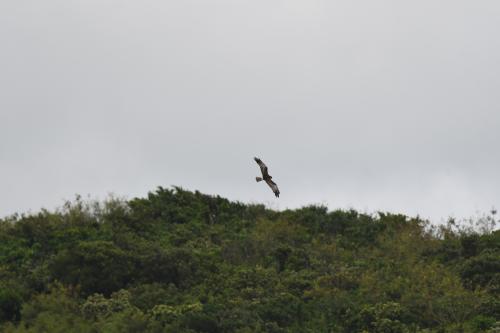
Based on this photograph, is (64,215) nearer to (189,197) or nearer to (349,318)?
(189,197)

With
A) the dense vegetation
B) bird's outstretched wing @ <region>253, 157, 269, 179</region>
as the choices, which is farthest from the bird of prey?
the dense vegetation

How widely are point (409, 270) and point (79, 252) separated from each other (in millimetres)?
12518

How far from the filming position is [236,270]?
4566 centimetres

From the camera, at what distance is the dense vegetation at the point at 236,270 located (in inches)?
1538

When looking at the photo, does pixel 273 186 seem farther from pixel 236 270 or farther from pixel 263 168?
pixel 236 270

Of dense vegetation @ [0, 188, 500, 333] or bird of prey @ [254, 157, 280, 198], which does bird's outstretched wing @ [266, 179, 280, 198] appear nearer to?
bird of prey @ [254, 157, 280, 198]

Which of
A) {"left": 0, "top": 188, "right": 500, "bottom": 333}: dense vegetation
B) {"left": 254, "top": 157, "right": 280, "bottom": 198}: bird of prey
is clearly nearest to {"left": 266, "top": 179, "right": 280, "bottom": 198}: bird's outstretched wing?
{"left": 254, "top": 157, "right": 280, "bottom": 198}: bird of prey

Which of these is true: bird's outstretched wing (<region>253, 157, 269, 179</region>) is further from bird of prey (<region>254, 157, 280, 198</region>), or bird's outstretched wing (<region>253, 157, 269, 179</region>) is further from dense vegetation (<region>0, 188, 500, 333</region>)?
dense vegetation (<region>0, 188, 500, 333</region>)

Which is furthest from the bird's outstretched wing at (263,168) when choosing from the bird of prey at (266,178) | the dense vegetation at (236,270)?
the dense vegetation at (236,270)

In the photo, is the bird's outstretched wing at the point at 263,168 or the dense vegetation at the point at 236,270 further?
the dense vegetation at the point at 236,270

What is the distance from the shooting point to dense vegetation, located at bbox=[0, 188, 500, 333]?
39.1 meters

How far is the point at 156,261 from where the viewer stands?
44906mm

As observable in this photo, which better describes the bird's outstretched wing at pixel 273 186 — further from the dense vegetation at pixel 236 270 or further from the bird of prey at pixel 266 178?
the dense vegetation at pixel 236 270

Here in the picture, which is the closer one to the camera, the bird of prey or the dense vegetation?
the bird of prey
